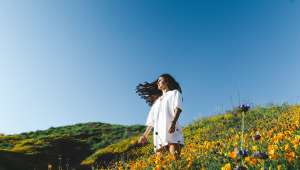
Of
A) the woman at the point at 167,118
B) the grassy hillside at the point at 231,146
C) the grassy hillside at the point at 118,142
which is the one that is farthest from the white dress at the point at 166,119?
the grassy hillside at the point at 118,142

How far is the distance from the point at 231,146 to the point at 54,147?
1759 cm

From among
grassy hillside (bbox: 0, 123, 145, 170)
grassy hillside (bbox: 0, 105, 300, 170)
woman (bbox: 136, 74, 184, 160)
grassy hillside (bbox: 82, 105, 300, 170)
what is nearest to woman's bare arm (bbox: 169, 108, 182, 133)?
woman (bbox: 136, 74, 184, 160)

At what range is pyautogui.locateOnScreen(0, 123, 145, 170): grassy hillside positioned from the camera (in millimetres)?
18938

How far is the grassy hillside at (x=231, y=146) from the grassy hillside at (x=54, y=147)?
2300 mm

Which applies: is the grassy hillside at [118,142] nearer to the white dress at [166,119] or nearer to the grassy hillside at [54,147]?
the grassy hillside at [54,147]

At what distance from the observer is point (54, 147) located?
2427cm

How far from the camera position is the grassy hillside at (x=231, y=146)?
452 centimetres

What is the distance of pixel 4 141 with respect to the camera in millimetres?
26734

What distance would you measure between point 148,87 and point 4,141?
1872 centimetres

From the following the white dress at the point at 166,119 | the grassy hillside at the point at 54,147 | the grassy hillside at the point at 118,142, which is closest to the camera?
the white dress at the point at 166,119

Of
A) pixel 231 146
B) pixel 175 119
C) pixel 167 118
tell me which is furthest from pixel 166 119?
pixel 231 146

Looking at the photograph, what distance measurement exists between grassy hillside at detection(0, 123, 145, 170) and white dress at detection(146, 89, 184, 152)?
911 centimetres

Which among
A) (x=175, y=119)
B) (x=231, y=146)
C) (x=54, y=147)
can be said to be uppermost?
(x=54, y=147)

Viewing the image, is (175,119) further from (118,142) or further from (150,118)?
(118,142)
